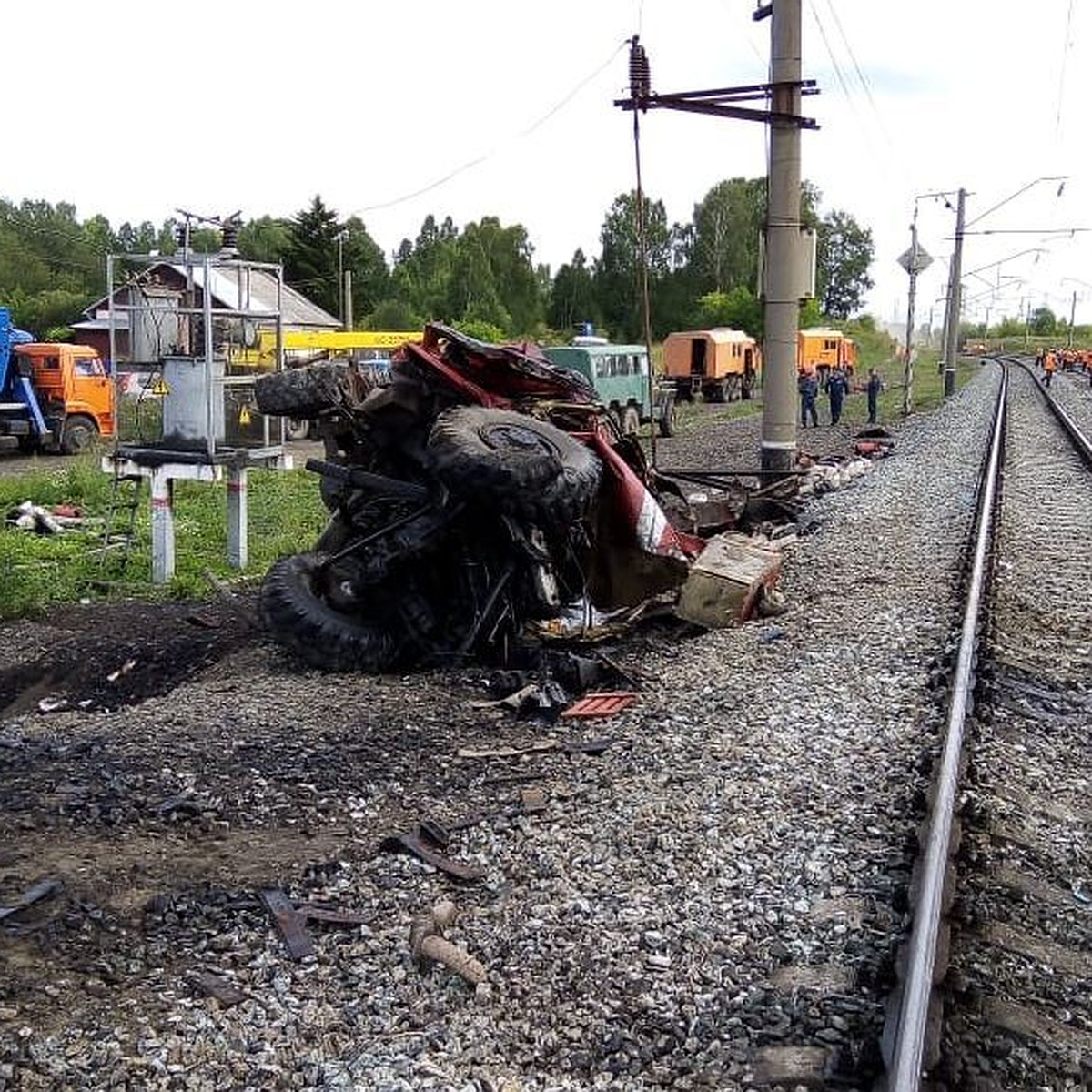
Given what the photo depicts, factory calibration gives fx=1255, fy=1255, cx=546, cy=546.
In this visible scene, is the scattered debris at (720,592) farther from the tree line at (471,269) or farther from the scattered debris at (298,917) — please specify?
the tree line at (471,269)

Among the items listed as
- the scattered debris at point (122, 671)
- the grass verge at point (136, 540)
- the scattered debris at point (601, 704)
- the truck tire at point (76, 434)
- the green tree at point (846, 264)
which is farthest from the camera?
the green tree at point (846, 264)

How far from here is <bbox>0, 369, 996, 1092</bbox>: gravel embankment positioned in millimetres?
3525

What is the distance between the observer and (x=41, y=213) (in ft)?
351

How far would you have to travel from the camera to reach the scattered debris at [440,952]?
3.89 metres

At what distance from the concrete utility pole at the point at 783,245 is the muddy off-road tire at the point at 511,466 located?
25.7ft

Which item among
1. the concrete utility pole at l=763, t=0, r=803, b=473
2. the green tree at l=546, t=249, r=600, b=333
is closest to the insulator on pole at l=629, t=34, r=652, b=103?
the concrete utility pole at l=763, t=0, r=803, b=473

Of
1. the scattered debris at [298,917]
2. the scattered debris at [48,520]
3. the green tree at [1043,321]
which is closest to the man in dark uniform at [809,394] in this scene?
the scattered debris at [48,520]

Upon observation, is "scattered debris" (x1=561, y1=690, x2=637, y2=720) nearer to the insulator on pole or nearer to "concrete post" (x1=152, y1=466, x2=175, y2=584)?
"concrete post" (x1=152, y1=466, x2=175, y2=584)

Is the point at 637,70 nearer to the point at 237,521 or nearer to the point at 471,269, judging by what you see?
the point at 237,521

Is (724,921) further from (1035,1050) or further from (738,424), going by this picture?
(738,424)

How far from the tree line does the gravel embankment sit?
4796 cm

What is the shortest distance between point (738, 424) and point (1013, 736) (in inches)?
1125

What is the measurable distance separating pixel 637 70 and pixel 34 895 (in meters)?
11.1

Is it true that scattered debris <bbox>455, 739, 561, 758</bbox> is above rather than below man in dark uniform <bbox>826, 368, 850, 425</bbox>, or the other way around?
below
